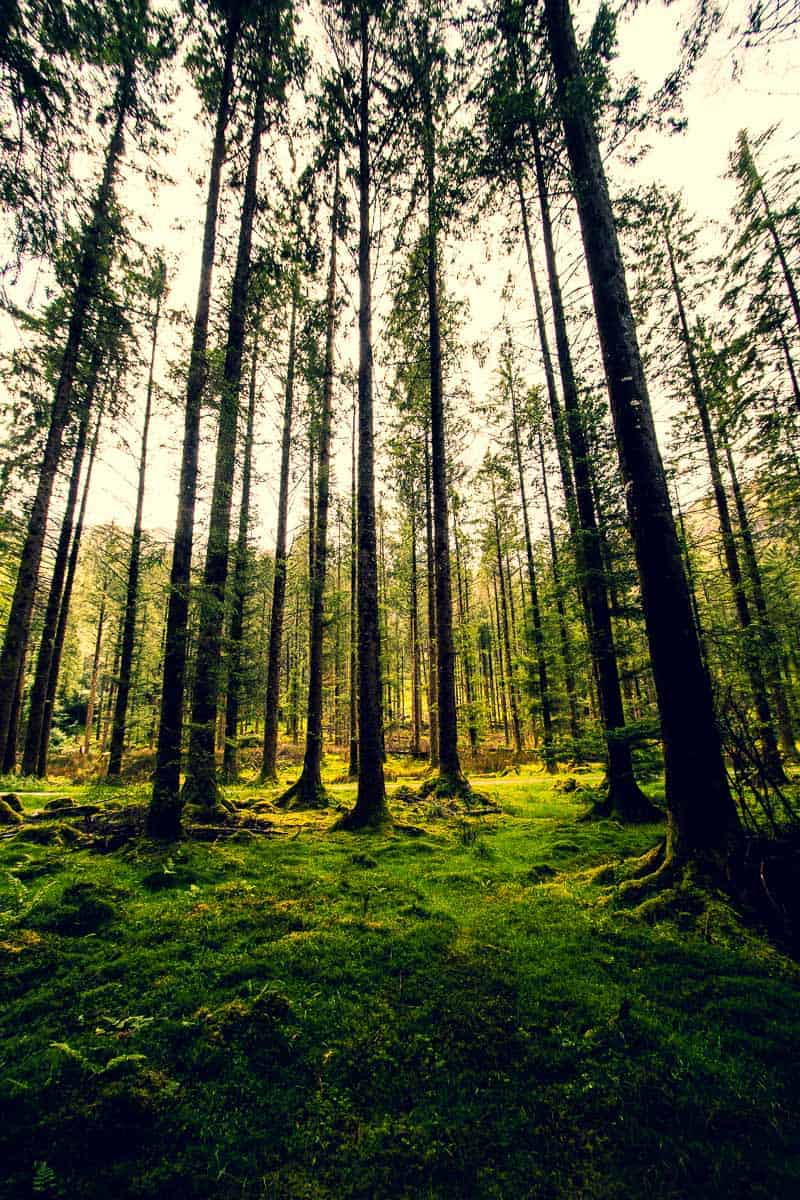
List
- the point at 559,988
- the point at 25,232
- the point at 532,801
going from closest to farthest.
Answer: the point at 559,988 < the point at 25,232 < the point at 532,801

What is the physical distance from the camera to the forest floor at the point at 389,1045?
1.97 meters

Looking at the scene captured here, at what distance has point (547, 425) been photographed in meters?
11.1

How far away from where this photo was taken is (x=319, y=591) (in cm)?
1216

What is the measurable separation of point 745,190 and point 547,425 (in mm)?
9137

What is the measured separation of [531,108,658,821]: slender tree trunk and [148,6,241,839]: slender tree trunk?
6.19m

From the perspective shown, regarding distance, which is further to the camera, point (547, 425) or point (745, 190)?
point (745, 190)

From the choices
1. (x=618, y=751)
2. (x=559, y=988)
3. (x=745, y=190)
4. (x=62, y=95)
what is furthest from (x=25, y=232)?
(x=745, y=190)

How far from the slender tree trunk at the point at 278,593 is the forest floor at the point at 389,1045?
866 centimetres

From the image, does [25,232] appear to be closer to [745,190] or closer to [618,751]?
[618,751]

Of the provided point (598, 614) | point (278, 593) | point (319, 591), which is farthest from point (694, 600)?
point (278, 593)

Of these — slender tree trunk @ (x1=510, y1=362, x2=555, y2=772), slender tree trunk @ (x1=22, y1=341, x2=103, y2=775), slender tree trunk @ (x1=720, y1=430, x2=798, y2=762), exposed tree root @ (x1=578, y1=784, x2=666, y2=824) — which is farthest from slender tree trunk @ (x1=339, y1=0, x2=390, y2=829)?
slender tree trunk @ (x1=22, y1=341, x2=103, y2=775)

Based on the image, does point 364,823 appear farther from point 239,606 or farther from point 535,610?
point 535,610

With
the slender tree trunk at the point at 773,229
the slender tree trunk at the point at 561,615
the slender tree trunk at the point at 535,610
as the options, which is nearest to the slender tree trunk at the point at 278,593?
the slender tree trunk at the point at 561,615

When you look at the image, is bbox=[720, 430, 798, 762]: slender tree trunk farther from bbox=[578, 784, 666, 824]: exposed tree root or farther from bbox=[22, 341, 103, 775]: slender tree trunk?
bbox=[22, 341, 103, 775]: slender tree trunk
